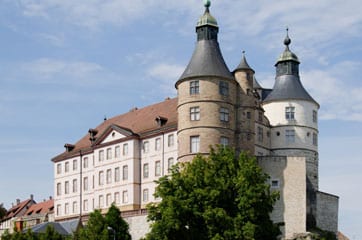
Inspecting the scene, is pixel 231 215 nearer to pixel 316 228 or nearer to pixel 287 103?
pixel 316 228

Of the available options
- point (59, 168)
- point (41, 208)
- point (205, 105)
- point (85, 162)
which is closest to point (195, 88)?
point (205, 105)

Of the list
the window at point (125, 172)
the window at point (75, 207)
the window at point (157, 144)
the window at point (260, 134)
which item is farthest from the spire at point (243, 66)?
the window at point (75, 207)

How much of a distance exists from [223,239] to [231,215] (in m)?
3.36

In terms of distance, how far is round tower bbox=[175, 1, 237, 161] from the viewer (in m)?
72.9

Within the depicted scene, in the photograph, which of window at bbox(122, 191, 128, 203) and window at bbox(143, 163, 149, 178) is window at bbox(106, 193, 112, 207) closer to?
window at bbox(122, 191, 128, 203)

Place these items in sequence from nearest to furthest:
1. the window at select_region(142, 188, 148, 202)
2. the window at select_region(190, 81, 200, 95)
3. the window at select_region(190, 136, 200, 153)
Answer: the window at select_region(190, 136, 200, 153) → the window at select_region(190, 81, 200, 95) → the window at select_region(142, 188, 148, 202)

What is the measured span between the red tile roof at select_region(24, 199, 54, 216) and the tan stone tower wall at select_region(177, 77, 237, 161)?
1833 inches

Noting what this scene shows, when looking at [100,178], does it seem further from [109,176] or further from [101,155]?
[101,155]

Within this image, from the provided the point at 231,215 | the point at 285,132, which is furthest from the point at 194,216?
the point at 285,132

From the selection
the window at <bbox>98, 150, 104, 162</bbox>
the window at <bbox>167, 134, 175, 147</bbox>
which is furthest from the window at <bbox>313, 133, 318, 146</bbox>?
the window at <bbox>98, 150, 104, 162</bbox>

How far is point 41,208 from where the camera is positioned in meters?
122

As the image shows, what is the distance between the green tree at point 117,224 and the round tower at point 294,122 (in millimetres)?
17078

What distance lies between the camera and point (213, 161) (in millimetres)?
67750

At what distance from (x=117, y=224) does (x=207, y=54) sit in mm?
17150
